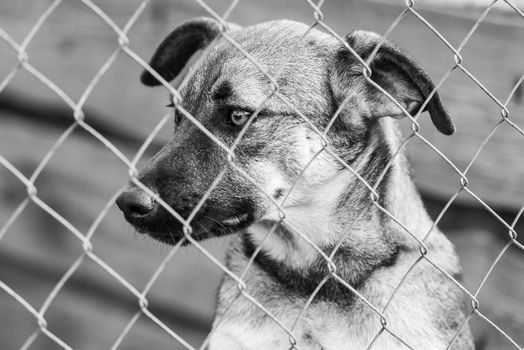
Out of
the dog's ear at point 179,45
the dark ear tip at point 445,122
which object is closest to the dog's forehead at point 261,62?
the dog's ear at point 179,45

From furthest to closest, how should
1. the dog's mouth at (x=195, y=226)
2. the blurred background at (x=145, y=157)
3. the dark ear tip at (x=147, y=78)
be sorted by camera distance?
the blurred background at (x=145, y=157), the dark ear tip at (x=147, y=78), the dog's mouth at (x=195, y=226)

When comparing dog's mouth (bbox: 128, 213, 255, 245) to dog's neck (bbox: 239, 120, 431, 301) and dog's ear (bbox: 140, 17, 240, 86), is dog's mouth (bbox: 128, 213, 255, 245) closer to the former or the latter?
dog's neck (bbox: 239, 120, 431, 301)

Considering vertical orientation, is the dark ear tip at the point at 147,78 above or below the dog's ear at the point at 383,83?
below

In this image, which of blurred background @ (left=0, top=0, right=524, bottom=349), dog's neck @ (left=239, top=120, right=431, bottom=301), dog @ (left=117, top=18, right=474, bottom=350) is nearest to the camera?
dog @ (left=117, top=18, right=474, bottom=350)

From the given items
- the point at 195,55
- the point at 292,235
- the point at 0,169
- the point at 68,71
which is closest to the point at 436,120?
the point at 292,235

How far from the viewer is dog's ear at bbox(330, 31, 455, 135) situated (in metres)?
2.50

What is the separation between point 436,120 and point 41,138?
275 centimetres

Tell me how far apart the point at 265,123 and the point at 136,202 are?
2.01 feet

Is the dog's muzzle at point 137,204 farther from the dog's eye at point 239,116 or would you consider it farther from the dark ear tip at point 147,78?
the dark ear tip at point 147,78

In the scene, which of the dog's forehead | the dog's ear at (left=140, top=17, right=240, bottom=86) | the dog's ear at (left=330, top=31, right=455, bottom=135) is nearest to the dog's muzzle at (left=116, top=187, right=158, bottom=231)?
the dog's forehead

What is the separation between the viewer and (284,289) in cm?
293

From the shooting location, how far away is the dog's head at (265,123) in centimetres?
249

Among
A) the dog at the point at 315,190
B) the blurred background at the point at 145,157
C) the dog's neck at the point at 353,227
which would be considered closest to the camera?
the dog at the point at 315,190

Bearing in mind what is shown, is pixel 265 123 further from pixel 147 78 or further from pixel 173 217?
pixel 147 78
